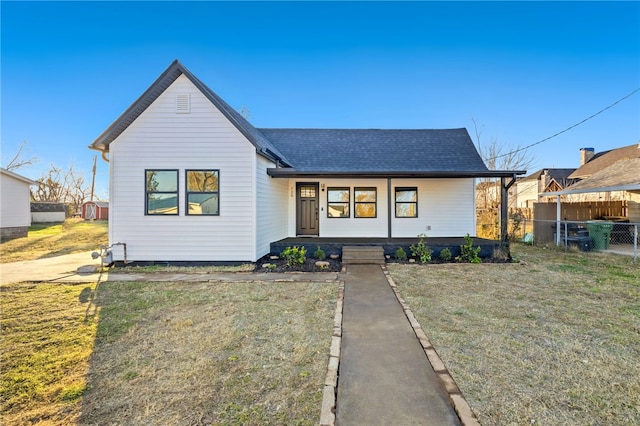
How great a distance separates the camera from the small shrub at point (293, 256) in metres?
8.76

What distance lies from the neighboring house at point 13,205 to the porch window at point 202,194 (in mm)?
15276

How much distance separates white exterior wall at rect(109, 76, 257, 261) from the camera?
854 centimetres

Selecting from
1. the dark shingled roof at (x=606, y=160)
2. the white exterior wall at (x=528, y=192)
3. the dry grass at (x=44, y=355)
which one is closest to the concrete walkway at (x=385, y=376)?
the dry grass at (x=44, y=355)

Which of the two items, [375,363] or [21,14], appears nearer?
[375,363]

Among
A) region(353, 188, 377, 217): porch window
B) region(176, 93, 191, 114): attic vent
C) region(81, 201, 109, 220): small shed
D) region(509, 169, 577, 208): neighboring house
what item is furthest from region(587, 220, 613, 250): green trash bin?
region(81, 201, 109, 220): small shed

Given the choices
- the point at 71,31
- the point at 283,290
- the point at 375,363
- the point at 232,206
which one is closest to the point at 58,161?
the point at 71,31

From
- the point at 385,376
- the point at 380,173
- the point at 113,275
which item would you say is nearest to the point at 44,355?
the point at 385,376

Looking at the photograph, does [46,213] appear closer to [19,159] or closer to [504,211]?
[19,159]

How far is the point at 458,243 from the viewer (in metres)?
9.93

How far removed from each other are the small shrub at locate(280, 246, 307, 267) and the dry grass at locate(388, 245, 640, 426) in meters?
2.79

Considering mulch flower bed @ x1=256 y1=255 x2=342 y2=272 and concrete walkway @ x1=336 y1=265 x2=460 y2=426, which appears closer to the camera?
concrete walkway @ x1=336 y1=265 x2=460 y2=426

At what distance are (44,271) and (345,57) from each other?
16.1 meters

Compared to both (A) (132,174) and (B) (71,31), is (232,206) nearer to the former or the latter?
(A) (132,174)

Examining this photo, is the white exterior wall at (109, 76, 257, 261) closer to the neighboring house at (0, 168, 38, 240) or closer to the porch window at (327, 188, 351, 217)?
the porch window at (327, 188, 351, 217)
